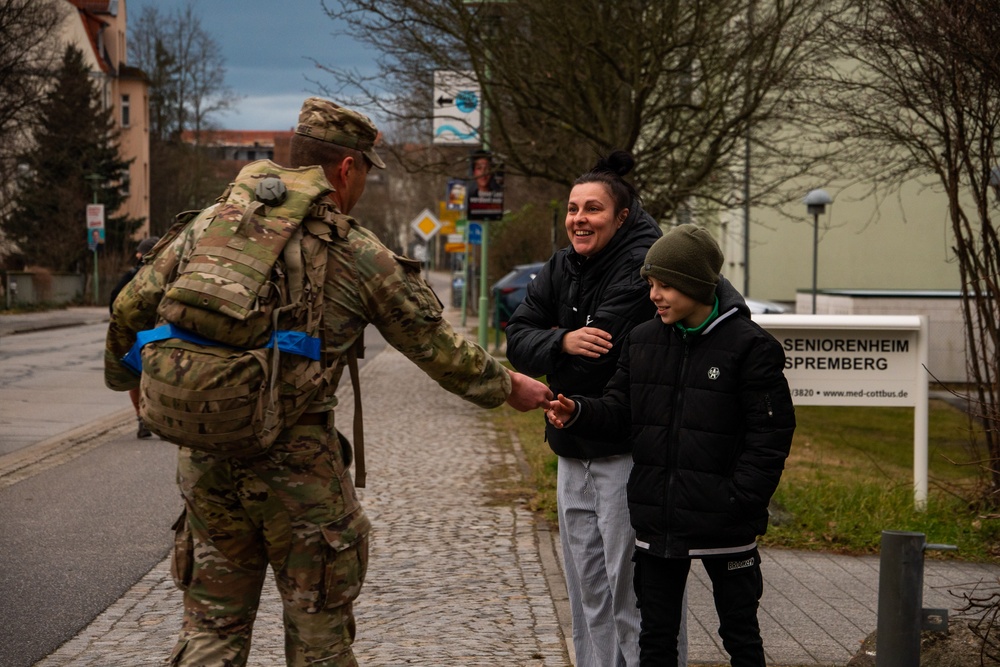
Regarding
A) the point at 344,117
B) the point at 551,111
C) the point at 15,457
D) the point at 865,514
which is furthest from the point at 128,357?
the point at 551,111

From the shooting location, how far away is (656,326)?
14.0ft

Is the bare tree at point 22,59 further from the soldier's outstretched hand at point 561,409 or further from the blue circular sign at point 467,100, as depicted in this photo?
the soldier's outstretched hand at point 561,409

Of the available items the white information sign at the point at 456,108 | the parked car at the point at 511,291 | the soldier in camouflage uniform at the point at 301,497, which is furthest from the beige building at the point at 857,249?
the soldier in camouflage uniform at the point at 301,497

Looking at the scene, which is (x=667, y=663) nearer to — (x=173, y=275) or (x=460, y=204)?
(x=173, y=275)

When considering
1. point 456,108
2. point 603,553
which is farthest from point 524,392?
point 456,108

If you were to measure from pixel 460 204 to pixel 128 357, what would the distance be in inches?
1171

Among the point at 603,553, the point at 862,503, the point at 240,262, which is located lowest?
the point at 862,503

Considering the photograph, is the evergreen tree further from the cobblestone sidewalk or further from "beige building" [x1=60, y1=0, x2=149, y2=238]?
the cobblestone sidewalk

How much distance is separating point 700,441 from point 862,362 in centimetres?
494

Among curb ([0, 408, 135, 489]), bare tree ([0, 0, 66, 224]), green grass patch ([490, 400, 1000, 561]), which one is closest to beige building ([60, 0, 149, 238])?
bare tree ([0, 0, 66, 224])

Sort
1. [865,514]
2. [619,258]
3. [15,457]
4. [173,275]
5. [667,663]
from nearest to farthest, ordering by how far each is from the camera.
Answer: [173,275], [667,663], [619,258], [865,514], [15,457]

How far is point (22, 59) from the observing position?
32.2 meters

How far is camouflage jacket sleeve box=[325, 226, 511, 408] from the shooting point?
351 centimetres

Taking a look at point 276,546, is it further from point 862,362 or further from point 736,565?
point 862,362
